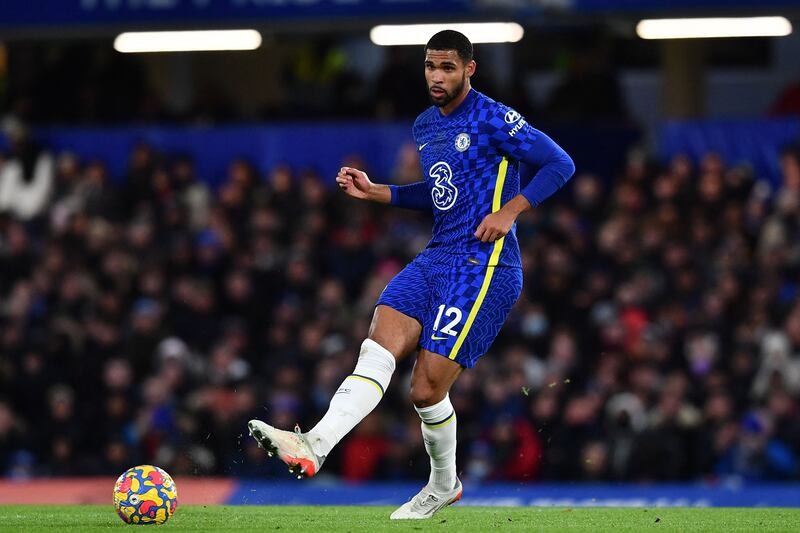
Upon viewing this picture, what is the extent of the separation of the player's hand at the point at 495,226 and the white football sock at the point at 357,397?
811mm

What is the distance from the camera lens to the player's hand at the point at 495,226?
8641 mm

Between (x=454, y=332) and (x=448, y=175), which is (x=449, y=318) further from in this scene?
(x=448, y=175)

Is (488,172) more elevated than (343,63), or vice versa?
(343,63)

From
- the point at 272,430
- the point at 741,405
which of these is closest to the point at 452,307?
the point at 272,430

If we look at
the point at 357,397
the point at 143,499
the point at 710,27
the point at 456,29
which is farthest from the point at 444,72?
the point at 710,27

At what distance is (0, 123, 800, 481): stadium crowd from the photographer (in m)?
15.3

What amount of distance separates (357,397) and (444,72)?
6.03 feet

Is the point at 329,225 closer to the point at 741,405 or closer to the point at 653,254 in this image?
the point at 653,254

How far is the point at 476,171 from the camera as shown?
29.2 feet

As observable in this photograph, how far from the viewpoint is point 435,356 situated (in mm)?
8711

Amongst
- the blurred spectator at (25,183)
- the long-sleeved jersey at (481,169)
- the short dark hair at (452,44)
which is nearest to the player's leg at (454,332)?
the long-sleeved jersey at (481,169)

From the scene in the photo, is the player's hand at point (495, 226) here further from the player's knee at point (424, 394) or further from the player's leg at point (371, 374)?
the player's knee at point (424, 394)

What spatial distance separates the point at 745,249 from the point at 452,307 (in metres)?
8.46

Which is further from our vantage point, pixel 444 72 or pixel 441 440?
pixel 441 440
